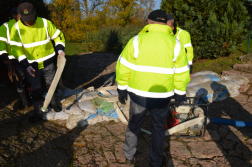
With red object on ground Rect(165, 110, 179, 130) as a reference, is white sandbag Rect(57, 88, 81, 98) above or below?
above

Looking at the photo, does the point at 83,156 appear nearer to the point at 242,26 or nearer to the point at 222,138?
the point at 222,138

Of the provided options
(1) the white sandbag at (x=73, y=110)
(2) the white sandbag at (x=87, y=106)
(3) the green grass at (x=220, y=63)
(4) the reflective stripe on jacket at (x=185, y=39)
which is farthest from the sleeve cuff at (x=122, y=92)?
(3) the green grass at (x=220, y=63)

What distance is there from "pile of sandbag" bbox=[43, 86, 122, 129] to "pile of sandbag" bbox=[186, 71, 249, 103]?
1.80m

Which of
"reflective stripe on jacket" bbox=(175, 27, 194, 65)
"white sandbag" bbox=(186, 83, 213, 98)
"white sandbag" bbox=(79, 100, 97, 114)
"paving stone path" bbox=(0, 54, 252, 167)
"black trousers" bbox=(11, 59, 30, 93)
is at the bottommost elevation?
"paving stone path" bbox=(0, 54, 252, 167)

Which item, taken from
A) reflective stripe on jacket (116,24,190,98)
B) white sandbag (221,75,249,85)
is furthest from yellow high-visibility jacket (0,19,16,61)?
white sandbag (221,75,249,85)

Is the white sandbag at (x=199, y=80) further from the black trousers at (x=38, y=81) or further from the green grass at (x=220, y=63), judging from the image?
the black trousers at (x=38, y=81)

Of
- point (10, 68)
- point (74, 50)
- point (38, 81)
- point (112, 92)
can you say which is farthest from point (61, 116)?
point (74, 50)

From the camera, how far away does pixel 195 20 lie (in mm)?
7137

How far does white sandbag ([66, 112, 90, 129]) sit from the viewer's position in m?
3.56

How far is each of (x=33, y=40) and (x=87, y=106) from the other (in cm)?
158

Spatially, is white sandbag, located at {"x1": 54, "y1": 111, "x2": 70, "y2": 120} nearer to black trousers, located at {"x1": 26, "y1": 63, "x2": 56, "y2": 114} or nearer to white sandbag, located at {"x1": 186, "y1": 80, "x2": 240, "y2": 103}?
black trousers, located at {"x1": 26, "y1": 63, "x2": 56, "y2": 114}

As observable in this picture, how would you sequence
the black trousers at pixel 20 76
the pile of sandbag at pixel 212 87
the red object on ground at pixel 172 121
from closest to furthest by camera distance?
the red object on ground at pixel 172 121
the black trousers at pixel 20 76
the pile of sandbag at pixel 212 87

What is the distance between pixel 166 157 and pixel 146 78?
4.75 feet

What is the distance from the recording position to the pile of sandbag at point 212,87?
14.2 feet
